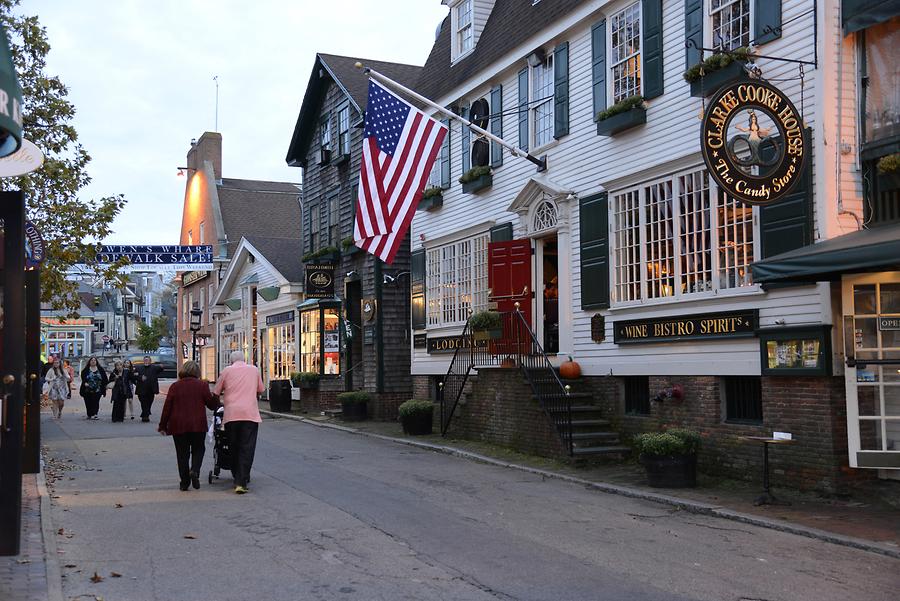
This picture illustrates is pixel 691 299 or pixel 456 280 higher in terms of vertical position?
pixel 456 280

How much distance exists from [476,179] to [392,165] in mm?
2817

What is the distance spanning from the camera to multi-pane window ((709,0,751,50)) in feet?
40.9

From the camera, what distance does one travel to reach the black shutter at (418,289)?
21859mm

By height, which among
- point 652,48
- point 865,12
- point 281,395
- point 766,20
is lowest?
point 281,395

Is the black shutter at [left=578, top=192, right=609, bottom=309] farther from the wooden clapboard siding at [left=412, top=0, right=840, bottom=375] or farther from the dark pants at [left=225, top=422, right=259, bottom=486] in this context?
the dark pants at [left=225, top=422, right=259, bottom=486]

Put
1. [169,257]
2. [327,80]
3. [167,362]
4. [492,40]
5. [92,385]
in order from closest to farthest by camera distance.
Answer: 1. [492,40]
2. [92,385]
3. [327,80]
4. [169,257]
5. [167,362]

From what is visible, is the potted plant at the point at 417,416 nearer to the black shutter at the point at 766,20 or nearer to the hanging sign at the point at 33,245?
the hanging sign at the point at 33,245

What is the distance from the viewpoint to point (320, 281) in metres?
27.2

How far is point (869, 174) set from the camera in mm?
10953

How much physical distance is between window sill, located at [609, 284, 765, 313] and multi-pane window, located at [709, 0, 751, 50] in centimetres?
321

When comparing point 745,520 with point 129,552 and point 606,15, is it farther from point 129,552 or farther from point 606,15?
point 606,15

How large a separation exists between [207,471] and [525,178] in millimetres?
7916

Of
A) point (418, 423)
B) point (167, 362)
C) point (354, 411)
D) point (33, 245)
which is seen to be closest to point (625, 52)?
point (418, 423)

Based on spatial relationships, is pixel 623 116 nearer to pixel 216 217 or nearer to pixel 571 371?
pixel 571 371
